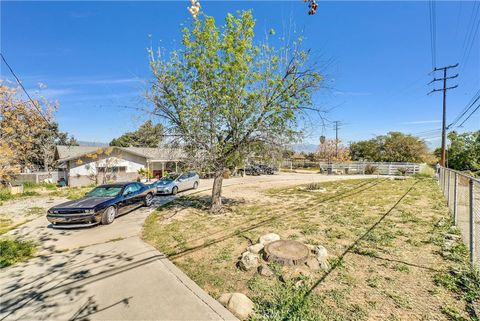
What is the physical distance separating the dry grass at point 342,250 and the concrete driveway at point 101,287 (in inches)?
17.0

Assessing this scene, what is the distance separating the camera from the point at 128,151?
25094 millimetres

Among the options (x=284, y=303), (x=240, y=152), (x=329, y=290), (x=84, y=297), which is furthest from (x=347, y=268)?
(x=240, y=152)

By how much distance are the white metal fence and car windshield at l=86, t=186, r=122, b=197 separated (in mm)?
27728

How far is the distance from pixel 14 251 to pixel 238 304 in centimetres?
642

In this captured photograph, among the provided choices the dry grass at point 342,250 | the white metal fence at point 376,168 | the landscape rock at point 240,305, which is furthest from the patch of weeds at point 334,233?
the white metal fence at point 376,168

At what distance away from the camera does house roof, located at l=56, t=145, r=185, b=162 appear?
32.3 feet

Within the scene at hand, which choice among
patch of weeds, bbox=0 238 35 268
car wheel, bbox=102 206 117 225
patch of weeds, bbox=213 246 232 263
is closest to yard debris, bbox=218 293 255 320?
patch of weeds, bbox=213 246 232 263

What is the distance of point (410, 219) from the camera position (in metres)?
8.11

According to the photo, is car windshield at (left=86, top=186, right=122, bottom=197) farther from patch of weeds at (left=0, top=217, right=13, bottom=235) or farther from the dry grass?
patch of weeds at (left=0, top=217, right=13, bottom=235)

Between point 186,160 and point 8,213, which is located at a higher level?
point 186,160

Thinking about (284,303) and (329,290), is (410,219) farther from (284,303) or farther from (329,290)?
(284,303)

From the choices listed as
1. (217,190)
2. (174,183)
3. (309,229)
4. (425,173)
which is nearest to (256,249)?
(309,229)

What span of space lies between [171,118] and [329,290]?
779 cm

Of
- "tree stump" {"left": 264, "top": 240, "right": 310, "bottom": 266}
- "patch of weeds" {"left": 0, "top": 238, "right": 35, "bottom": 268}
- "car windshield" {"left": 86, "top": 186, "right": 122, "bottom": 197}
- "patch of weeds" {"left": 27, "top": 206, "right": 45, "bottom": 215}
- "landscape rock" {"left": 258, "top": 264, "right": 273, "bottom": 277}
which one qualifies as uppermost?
"car windshield" {"left": 86, "top": 186, "right": 122, "bottom": 197}
